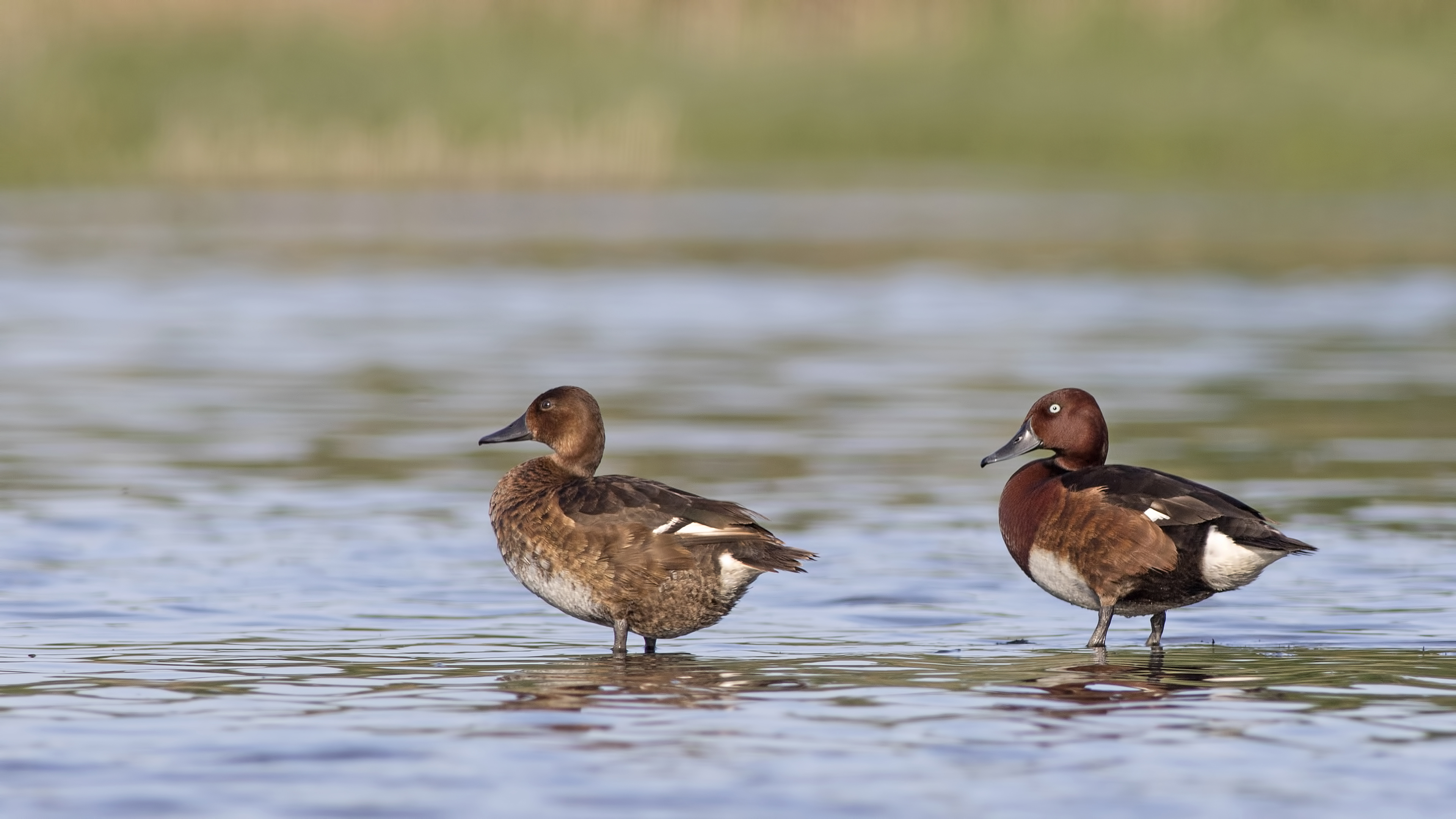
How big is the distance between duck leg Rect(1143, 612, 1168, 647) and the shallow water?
8 centimetres

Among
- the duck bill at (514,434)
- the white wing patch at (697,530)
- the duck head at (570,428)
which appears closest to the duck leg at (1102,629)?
the white wing patch at (697,530)

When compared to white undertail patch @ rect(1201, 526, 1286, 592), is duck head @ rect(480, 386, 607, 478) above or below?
above

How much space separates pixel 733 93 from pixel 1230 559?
58628 mm

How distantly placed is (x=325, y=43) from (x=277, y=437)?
55.2m

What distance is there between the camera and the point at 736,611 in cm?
1049

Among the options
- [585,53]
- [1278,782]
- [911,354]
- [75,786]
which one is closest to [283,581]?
[75,786]

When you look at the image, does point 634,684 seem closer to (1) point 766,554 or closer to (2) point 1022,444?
(1) point 766,554

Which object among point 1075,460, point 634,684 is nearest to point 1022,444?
point 1075,460

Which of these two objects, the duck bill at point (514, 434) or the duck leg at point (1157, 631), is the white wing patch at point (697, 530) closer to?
the duck bill at point (514, 434)

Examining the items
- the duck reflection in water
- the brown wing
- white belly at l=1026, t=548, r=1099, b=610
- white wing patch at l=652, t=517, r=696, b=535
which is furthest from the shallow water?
white wing patch at l=652, t=517, r=696, b=535

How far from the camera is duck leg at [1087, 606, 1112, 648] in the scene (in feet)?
30.4

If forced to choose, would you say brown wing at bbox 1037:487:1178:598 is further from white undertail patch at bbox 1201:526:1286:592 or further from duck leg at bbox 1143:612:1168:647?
duck leg at bbox 1143:612:1168:647

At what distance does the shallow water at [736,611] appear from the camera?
691cm

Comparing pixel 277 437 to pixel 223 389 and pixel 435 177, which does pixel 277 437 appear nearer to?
pixel 223 389
